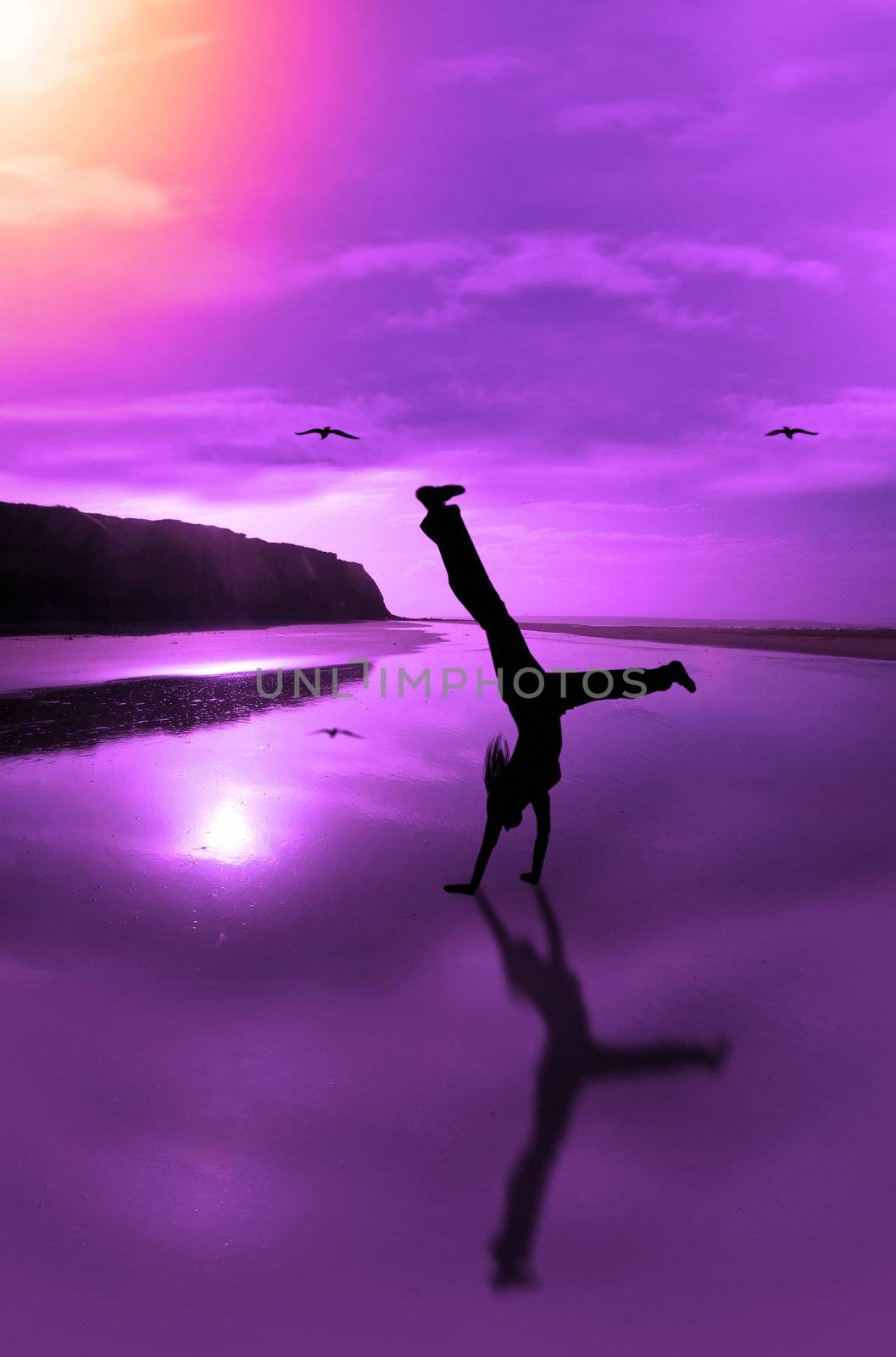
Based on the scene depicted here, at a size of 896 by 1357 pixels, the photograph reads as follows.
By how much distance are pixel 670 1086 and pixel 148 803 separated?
6224 millimetres

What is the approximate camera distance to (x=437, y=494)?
18.0ft

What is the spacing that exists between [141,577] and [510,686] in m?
81.4

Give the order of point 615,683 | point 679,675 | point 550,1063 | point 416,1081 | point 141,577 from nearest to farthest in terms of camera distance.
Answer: point 416,1081 → point 550,1063 → point 679,675 → point 615,683 → point 141,577

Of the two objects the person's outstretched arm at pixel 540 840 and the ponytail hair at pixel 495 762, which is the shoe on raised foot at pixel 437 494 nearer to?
the ponytail hair at pixel 495 762

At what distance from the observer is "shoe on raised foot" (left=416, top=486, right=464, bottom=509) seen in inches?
215

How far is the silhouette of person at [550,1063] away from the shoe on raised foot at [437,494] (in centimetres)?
319

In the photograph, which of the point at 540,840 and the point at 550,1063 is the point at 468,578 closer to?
the point at 540,840

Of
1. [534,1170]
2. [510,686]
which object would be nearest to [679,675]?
[510,686]

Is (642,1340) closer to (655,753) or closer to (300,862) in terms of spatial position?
(300,862)

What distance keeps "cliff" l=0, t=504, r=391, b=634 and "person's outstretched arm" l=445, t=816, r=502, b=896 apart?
5725 cm

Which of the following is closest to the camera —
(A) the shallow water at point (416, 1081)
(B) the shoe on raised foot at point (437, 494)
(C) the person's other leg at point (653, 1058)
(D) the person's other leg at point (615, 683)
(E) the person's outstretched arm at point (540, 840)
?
(A) the shallow water at point (416, 1081)

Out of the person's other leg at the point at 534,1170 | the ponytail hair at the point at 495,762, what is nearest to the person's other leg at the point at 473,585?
the ponytail hair at the point at 495,762

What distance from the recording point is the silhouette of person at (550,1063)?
106 inches

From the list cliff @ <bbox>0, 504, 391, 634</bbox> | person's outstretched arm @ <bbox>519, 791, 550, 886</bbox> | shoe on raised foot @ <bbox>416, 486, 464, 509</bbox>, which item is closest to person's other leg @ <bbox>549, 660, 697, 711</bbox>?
person's outstretched arm @ <bbox>519, 791, 550, 886</bbox>
